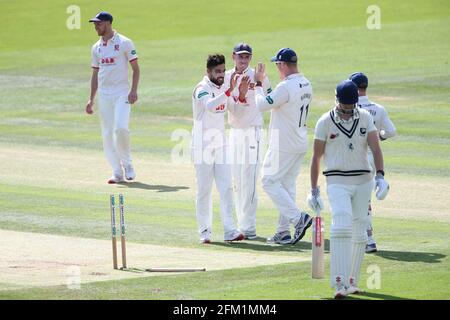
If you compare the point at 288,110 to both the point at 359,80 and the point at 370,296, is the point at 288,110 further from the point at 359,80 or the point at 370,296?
the point at 370,296

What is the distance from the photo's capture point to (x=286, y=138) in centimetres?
1555

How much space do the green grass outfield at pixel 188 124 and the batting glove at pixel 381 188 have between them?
96 centimetres

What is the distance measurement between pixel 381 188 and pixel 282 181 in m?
3.68

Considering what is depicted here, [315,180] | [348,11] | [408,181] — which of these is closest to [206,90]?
[315,180]

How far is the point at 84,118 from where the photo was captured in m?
28.6

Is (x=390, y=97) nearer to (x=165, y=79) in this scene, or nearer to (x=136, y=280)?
(x=165, y=79)

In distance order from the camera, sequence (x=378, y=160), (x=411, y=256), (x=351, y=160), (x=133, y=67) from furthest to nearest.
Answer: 1. (x=133, y=67)
2. (x=411, y=256)
3. (x=378, y=160)
4. (x=351, y=160)

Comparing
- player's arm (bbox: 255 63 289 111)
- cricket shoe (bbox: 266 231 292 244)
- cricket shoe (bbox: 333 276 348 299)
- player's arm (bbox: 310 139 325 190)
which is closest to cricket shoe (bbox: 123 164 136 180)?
cricket shoe (bbox: 266 231 292 244)

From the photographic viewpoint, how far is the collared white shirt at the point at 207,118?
15.5m

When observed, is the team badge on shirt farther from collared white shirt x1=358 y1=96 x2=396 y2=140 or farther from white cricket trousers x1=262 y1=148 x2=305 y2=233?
white cricket trousers x1=262 y1=148 x2=305 y2=233

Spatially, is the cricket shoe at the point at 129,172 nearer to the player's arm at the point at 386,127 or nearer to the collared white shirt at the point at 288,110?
the collared white shirt at the point at 288,110

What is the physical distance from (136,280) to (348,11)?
33305mm

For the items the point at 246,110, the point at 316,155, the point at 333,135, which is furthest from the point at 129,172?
the point at 333,135

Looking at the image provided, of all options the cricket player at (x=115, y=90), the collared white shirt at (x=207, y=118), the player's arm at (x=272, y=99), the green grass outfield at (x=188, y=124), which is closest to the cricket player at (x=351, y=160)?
the green grass outfield at (x=188, y=124)
